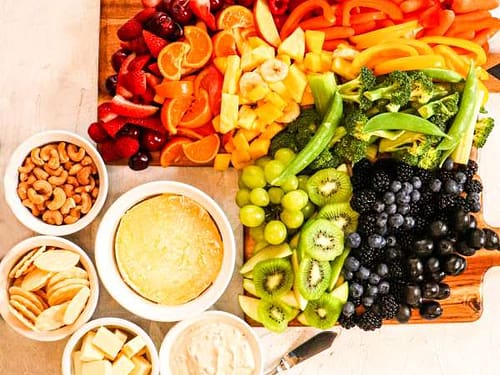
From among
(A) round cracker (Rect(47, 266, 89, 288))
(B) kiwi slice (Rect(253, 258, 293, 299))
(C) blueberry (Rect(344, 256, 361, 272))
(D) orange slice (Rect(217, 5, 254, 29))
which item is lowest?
(A) round cracker (Rect(47, 266, 89, 288))

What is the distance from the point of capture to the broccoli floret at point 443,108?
6.09ft

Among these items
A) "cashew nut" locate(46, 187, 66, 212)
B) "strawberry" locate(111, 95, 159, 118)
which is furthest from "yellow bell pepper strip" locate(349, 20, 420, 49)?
"cashew nut" locate(46, 187, 66, 212)

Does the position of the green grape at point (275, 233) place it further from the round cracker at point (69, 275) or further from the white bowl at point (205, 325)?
the round cracker at point (69, 275)

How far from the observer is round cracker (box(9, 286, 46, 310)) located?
1.89 m

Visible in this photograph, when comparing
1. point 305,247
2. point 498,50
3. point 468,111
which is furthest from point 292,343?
point 498,50

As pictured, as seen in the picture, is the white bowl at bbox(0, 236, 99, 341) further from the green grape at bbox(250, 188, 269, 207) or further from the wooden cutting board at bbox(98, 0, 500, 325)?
the green grape at bbox(250, 188, 269, 207)

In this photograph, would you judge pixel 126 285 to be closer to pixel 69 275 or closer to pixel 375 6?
pixel 69 275

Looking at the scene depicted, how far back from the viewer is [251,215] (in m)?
1.89

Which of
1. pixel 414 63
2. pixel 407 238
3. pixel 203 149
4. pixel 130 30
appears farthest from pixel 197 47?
pixel 407 238

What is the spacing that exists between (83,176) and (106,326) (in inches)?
17.5

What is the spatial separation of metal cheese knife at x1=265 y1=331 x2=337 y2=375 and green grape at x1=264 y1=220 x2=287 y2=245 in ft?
1.12

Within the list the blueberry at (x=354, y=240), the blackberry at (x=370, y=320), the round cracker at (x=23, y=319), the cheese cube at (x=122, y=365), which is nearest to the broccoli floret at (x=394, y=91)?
the blueberry at (x=354, y=240)

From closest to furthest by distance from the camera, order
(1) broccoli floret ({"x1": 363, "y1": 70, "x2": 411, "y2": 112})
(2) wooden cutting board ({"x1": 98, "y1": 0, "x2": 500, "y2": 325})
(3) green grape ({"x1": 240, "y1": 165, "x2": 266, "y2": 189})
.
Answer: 1. (1) broccoli floret ({"x1": 363, "y1": 70, "x2": 411, "y2": 112})
2. (3) green grape ({"x1": 240, "y1": 165, "x2": 266, "y2": 189})
3. (2) wooden cutting board ({"x1": 98, "y1": 0, "x2": 500, "y2": 325})

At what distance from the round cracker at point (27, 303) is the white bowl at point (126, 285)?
20cm
